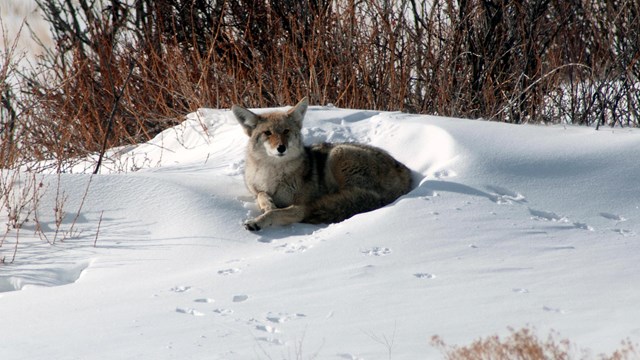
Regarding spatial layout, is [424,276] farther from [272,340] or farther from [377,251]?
[272,340]

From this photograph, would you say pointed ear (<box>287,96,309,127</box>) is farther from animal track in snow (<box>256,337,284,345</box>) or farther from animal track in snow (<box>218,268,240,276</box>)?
animal track in snow (<box>256,337,284,345</box>)

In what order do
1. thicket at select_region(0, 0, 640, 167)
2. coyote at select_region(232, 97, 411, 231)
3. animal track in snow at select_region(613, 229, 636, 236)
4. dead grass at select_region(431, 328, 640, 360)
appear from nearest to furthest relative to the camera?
dead grass at select_region(431, 328, 640, 360) < animal track in snow at select_region(613, 229, 636, 236) < coyote at select_region(232, 97, 411, 231) < thicket at select_region(0, 0, 640, 167)

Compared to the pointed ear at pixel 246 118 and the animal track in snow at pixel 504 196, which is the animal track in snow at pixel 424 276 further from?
the pointed ear at pixel 246 118

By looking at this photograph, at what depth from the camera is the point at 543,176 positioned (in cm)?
620

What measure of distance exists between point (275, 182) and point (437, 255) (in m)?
A: 2.10

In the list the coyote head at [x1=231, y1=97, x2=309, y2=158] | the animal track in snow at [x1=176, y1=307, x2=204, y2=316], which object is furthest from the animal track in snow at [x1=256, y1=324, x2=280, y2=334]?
the coyote head at [x1=231, y1=97, x2=309, y2=158]

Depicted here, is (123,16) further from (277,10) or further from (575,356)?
(575,356)

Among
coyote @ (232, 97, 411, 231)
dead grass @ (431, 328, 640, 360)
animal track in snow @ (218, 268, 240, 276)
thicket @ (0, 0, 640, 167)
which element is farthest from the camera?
thicket @ (0, 0, 640, 167)

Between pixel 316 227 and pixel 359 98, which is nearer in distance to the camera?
pixel 316 227

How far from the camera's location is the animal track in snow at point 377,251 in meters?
5.03

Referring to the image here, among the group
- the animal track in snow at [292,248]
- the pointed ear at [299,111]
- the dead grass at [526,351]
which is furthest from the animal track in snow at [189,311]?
the pointed ear at [299,111]

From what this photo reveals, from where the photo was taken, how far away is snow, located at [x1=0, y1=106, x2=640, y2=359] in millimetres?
3764

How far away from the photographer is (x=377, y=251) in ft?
16.7

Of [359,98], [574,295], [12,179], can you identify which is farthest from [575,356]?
[359,98]
